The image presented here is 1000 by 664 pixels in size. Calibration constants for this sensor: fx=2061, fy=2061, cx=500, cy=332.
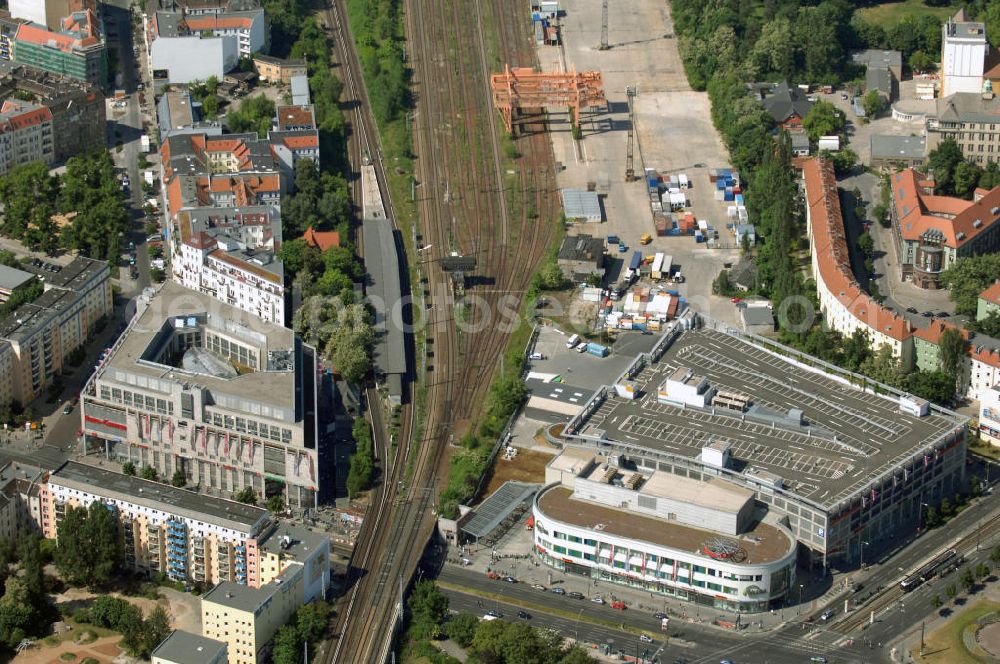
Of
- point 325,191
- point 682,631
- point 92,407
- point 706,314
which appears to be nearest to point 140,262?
point 325,191

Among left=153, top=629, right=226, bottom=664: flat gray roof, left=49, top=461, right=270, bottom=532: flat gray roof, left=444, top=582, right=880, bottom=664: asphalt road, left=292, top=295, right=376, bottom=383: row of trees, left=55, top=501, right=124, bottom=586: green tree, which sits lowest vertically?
left=444, top=582, right=880, bottom=664: asphalt road

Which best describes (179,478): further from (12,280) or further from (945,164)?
(945,164)

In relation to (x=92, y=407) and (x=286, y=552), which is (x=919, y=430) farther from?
(x=92, y=407)

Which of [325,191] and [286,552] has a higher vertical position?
[325,191]

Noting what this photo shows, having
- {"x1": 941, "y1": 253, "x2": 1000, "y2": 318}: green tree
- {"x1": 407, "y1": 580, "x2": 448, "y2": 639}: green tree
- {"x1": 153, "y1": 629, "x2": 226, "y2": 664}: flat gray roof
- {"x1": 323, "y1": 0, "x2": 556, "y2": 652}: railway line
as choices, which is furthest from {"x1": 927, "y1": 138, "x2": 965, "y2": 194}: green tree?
{"x1": 153, "y1": 629, "x2": 226, "y2": 664}: flat gray roof

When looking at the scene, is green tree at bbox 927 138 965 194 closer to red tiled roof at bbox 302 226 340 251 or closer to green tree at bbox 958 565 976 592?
red tiled roof at bbox 302 226 340 251

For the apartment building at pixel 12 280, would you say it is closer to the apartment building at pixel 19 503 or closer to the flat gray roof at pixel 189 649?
the apartment building at pixel 19 503
